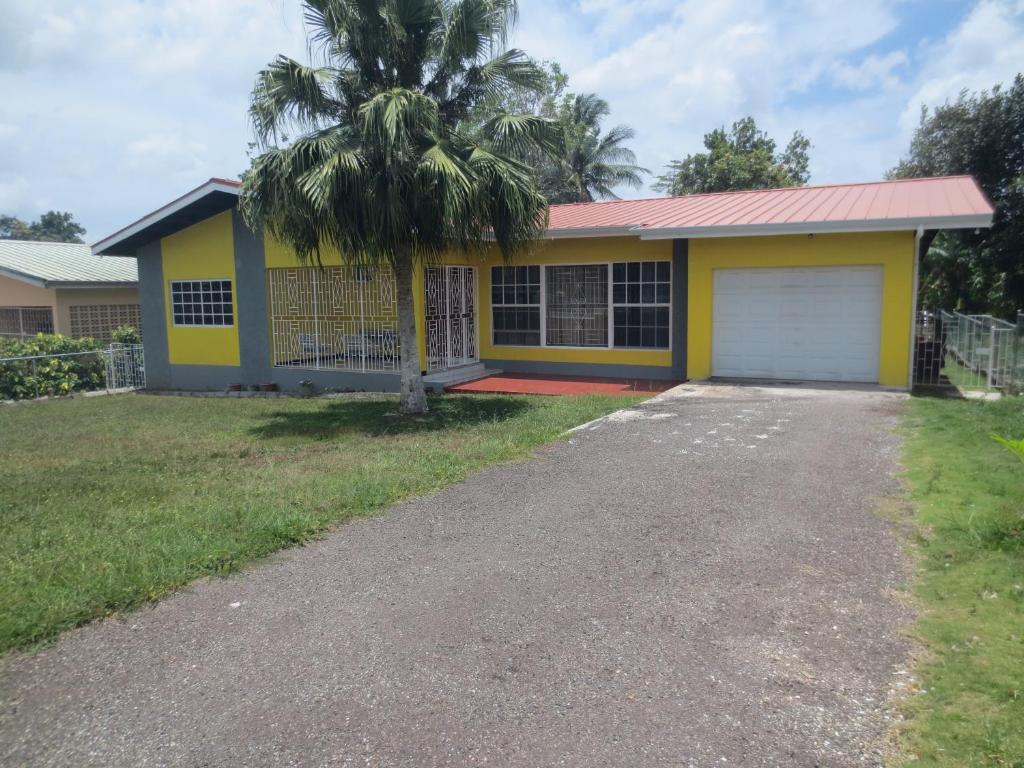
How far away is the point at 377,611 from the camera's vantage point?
15.1 ft

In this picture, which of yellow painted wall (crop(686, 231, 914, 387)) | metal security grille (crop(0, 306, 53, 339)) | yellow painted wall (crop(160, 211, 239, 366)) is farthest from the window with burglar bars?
yellow painted wall (crop(686, 231, 914, 387))

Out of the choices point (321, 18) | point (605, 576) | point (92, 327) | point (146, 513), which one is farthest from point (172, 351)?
point (605, 576)

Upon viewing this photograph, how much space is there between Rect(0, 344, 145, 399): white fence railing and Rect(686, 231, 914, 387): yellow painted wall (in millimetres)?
13248

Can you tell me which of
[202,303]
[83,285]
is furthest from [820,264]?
[83,285]

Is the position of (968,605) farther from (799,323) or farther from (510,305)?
(510,305)

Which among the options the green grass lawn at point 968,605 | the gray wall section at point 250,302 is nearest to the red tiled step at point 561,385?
the gray wall section at point 250,302

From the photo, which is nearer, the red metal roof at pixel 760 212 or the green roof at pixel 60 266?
the red metal roof at pixel 760 212

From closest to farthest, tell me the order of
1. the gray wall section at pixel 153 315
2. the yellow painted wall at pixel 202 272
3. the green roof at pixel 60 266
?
the yellow painted wall at pixel 202 272
the gray wall section at pixel 153 315
the green roof at pixel 60 266

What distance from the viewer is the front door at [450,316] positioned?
15.7m

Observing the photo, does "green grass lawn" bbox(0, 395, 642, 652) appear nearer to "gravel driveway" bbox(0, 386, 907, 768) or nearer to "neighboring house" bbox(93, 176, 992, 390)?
"gravel driveway" bbox(0, 386, 907, 768)

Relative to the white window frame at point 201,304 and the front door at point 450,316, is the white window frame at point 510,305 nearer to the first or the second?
the front door at point 450,316

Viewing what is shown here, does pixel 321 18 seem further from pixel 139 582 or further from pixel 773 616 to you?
pixel 773 616

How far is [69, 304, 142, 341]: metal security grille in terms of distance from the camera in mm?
22312

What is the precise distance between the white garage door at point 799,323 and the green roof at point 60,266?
55.8ft
